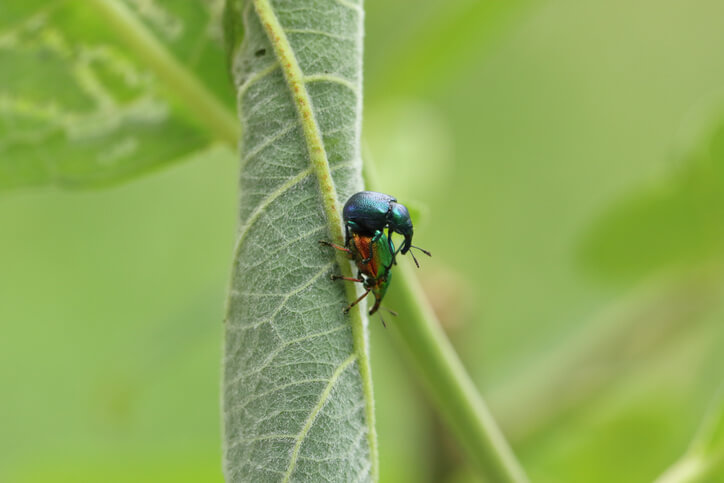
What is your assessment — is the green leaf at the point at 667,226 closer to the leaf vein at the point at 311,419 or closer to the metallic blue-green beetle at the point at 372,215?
the metallic blue-green beetle at the point at 372,215

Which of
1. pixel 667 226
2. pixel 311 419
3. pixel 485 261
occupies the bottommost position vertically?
pixel 311 419

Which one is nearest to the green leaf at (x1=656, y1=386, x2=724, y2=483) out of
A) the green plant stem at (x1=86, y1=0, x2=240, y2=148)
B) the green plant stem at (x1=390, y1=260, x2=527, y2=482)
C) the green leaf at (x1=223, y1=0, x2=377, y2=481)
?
the green plant stem at (x1=390, y1=260, x2=527, y2=482)

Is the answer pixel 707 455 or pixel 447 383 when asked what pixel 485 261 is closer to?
pixel 707 455

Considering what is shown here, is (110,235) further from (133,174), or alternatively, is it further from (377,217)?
(377,217)

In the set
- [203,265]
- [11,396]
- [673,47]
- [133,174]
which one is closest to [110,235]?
[203,265]

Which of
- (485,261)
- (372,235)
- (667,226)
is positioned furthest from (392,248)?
(485,261)

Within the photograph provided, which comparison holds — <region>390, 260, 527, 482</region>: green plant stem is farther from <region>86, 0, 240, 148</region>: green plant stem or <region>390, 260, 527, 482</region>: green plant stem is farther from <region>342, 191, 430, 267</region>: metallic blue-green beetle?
<region>86, 0, 240, 148</region>: green plant stem

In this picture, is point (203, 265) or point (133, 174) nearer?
point (133, 174)

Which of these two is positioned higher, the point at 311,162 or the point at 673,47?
the point at 673,47
